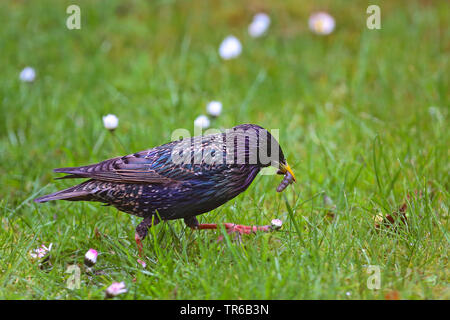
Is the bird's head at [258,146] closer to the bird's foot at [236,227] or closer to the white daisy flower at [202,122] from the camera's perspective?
the bird's foot at [236,227]

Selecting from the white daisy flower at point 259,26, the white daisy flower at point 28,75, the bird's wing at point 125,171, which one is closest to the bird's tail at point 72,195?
the bird's wing at point 125,171

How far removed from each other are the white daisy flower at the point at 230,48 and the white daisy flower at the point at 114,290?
4.11 m

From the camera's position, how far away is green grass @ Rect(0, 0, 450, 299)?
3746mm

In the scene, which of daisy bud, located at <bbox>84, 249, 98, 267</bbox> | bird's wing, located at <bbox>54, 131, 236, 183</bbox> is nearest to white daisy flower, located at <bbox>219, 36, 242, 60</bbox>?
bird's wing, located at <bbox>54, 131, 236, 183</bbox>

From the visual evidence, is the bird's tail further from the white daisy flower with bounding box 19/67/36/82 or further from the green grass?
the white daisy flower with bounding box 19/67/36/82

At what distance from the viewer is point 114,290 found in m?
3.52

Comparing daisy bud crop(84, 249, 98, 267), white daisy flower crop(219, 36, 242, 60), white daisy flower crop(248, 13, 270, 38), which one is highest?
white daisy flower crop(248, 13, 270, 38)

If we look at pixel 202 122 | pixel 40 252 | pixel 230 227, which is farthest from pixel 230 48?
pixel 40 252

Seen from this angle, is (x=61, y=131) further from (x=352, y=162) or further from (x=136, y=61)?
(x=352, y=162)

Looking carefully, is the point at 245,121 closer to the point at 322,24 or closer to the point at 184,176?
the point at 322,24

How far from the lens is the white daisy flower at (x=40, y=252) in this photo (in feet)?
13.5

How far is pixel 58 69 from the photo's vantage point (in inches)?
293

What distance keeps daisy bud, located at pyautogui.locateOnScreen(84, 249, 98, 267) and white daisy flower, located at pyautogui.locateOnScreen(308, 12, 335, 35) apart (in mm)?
4815

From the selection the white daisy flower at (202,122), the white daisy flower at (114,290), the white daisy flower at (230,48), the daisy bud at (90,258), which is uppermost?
the white daisy flower at (230,48)
